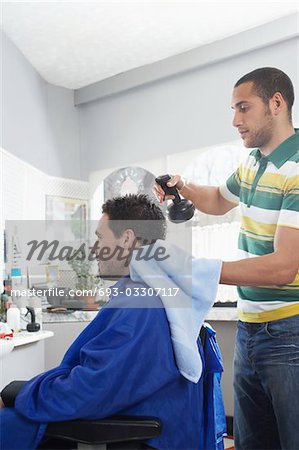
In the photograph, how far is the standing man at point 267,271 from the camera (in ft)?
5.11

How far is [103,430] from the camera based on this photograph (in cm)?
142

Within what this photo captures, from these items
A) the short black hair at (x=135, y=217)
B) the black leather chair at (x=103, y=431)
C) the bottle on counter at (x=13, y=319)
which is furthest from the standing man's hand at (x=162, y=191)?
the bottle on counter at (x=13, y=319)

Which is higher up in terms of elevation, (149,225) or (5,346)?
(149,225)

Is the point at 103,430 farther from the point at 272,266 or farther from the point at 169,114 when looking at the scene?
the point at 169,114

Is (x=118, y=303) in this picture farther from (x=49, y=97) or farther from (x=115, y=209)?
(x=49, y=97)

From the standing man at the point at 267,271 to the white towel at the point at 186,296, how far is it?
0.06 m

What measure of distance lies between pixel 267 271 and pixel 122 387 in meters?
0.52

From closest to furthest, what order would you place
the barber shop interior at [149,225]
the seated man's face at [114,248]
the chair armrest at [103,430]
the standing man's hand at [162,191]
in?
the chair armrest at [103,430], the barber shop interior at [149,225], the seated man's face at [114,248], the standing man's hand at [162,191]

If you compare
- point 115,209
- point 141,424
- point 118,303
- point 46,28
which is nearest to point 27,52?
point 46,28

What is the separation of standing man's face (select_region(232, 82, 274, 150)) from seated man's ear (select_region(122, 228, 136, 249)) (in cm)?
48

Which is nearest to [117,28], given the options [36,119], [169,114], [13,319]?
[169,114]

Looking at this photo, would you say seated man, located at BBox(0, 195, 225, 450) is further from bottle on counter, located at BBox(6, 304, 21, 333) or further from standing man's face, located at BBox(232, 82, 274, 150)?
bottle on counter, located at BBox(6, 304, 21, 333)
